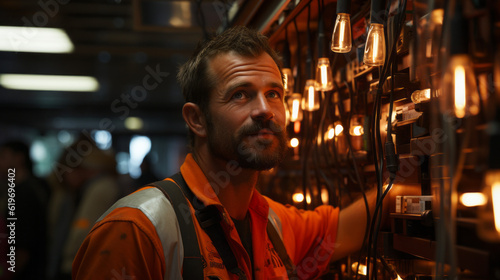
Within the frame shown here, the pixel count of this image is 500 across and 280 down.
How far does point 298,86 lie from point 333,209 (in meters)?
0.63

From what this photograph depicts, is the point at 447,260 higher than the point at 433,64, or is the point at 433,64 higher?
the point at 433,64

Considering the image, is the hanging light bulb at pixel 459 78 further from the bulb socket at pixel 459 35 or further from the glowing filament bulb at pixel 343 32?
the glowing filament bulb at pixel 343 32

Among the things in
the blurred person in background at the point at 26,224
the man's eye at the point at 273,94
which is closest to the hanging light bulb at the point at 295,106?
the man's eye at the point at 273,94

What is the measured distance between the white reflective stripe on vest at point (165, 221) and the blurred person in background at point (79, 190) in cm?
219

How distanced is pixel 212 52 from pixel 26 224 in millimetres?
2325

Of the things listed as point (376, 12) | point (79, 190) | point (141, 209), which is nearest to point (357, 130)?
point (376, 12)

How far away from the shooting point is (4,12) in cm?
383

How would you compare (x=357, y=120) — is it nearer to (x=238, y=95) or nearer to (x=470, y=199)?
(x=238, y=95)

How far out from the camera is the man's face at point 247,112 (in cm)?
137

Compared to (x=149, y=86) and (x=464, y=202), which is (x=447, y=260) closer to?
(x=464, y=202)

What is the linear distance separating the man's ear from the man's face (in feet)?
0.19

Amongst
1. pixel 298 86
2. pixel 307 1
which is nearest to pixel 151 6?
pixel 298 86

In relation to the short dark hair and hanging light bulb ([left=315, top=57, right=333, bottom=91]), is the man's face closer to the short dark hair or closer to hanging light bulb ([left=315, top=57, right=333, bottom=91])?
the short dark hair

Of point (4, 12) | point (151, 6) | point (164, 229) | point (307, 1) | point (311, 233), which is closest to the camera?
point (164, 229)
